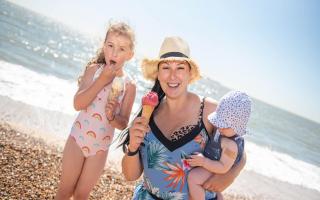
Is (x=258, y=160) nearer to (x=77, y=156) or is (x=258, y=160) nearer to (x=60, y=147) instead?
(x=60, y=147)

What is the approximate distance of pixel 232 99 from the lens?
9.14 ft

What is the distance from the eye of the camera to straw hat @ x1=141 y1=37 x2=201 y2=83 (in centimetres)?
294

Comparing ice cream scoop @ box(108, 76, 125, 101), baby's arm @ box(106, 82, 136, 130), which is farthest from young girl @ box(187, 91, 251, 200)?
ice cream scoop @ box(108, 76, 125, 101)

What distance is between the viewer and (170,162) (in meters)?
2.74

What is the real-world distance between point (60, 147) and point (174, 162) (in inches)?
242

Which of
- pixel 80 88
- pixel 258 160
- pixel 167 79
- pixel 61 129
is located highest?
pixel 167 79

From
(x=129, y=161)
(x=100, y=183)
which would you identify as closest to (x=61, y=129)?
(x=100, y=183)

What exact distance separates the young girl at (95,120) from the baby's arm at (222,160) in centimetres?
97

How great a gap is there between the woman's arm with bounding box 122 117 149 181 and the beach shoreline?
2819mm

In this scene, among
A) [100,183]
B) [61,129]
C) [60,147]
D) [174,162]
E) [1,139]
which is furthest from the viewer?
[61,129]

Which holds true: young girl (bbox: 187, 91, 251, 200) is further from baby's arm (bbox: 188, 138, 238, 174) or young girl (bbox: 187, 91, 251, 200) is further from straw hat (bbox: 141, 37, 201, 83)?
→ straw hat (bbox: 141, 37, 201, 83)

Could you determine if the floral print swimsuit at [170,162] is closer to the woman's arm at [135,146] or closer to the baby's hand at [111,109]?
the woman's arm at [135,146]

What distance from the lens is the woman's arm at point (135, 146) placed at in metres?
2.54

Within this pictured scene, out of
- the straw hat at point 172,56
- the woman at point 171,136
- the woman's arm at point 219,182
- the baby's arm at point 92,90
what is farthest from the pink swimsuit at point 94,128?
the woman's arm at point 219,182
